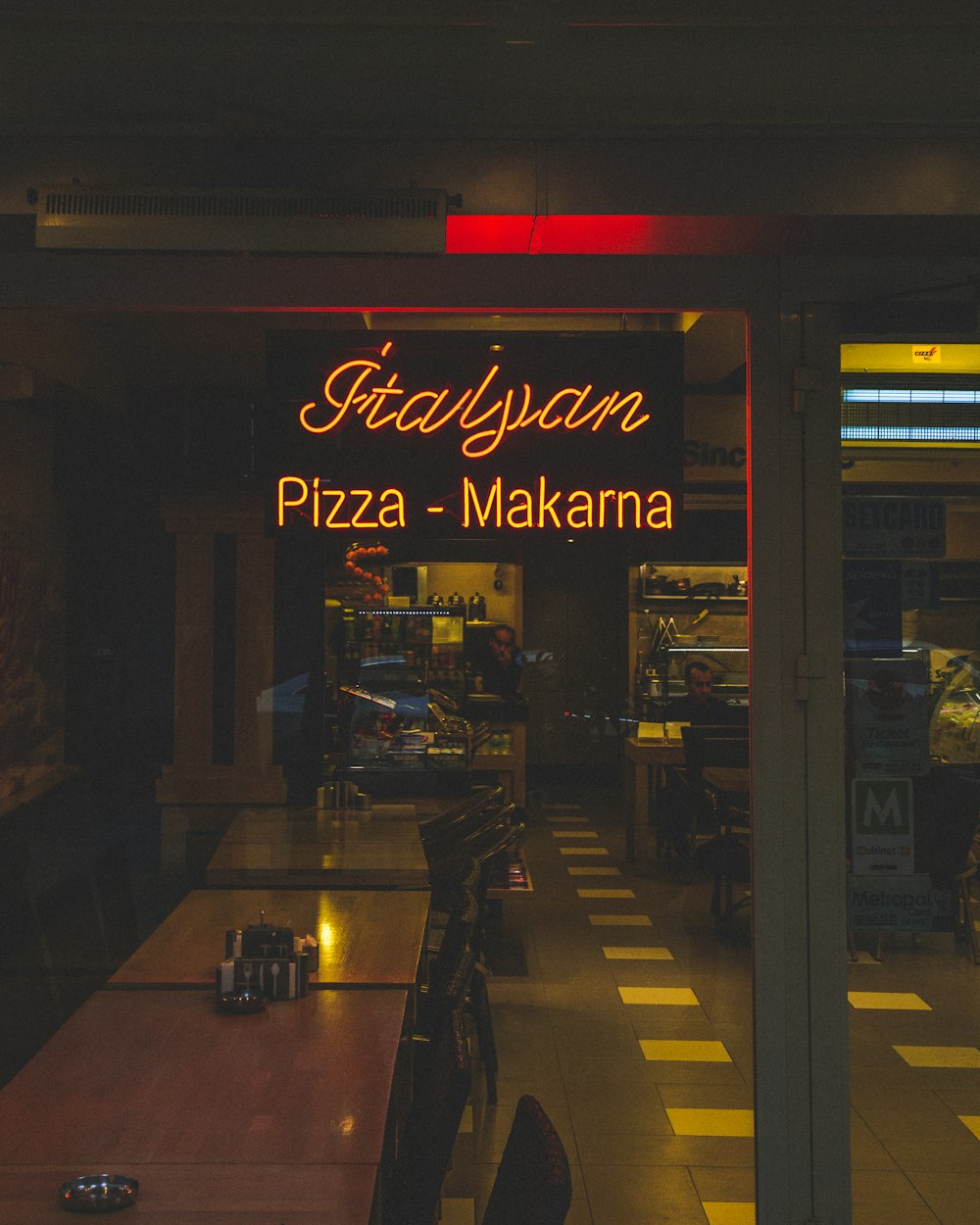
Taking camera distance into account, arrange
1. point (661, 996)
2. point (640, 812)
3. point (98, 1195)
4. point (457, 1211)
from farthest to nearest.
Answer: point (661, 996) → point (640, 812) → point (457, 1211) → point (98, 1195)

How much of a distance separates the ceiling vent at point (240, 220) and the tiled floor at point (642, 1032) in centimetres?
193

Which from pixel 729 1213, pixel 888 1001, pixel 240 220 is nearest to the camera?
pixel 240 220

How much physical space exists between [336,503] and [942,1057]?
7.94ft

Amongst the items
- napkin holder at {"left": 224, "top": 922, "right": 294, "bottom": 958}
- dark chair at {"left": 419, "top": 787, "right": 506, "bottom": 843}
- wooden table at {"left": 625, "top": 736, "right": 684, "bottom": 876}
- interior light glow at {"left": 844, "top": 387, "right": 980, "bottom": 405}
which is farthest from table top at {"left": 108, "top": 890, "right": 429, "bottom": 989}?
interior light glow at {"left": 844, "top": 387, "right": 980, "bottom": 405}

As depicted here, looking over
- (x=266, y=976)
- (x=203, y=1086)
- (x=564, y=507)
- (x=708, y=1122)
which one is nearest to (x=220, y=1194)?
(x=203, y=1086)

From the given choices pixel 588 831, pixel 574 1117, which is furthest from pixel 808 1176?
pixel 588 831

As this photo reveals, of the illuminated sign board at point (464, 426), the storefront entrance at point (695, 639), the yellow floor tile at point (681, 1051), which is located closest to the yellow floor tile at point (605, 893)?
the storefront entrance at point (695, 639)

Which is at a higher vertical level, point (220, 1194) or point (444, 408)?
point (444, 408)

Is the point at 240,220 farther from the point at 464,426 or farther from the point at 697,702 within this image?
the point at 697,702

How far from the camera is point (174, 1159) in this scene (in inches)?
75.0

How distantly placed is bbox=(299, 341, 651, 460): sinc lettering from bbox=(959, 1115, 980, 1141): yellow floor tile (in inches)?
89.1

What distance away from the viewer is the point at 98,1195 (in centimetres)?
174

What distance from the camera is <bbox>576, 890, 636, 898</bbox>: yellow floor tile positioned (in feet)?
14.8

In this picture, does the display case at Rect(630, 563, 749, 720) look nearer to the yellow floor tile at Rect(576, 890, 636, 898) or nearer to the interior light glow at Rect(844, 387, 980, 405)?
the interior light glow at Rect(844, 387, 980, 405)
